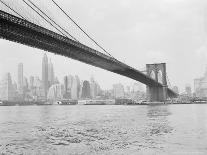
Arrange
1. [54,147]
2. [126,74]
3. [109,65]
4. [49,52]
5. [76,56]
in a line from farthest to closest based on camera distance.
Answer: [126,74], [109,65], [76,56], [49,52], [54,147]

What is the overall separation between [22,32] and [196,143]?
70.7 ft

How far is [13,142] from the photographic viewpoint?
1778 cm

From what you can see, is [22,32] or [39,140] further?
[22,32]

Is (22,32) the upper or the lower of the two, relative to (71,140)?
upper

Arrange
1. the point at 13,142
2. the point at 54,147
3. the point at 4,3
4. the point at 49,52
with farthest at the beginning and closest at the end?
the point at 49,52
the point at 4,3
the point at 13,142
the point at 54,147

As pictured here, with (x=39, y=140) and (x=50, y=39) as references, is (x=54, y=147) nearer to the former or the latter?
(x=39, y=140)

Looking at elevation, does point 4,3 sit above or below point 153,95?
above

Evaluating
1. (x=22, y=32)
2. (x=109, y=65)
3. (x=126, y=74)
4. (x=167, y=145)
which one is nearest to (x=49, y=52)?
(x=22, y=32)

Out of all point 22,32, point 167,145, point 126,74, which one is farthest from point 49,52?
point 126,74

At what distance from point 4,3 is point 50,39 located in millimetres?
6827

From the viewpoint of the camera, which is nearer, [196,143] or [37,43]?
[196,143]

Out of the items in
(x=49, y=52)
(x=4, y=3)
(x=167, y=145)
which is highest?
(x=4, y=3)

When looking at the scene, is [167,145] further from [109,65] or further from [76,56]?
[109,65]

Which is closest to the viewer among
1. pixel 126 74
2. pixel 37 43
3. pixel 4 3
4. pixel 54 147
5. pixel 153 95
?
pixel 54 147
